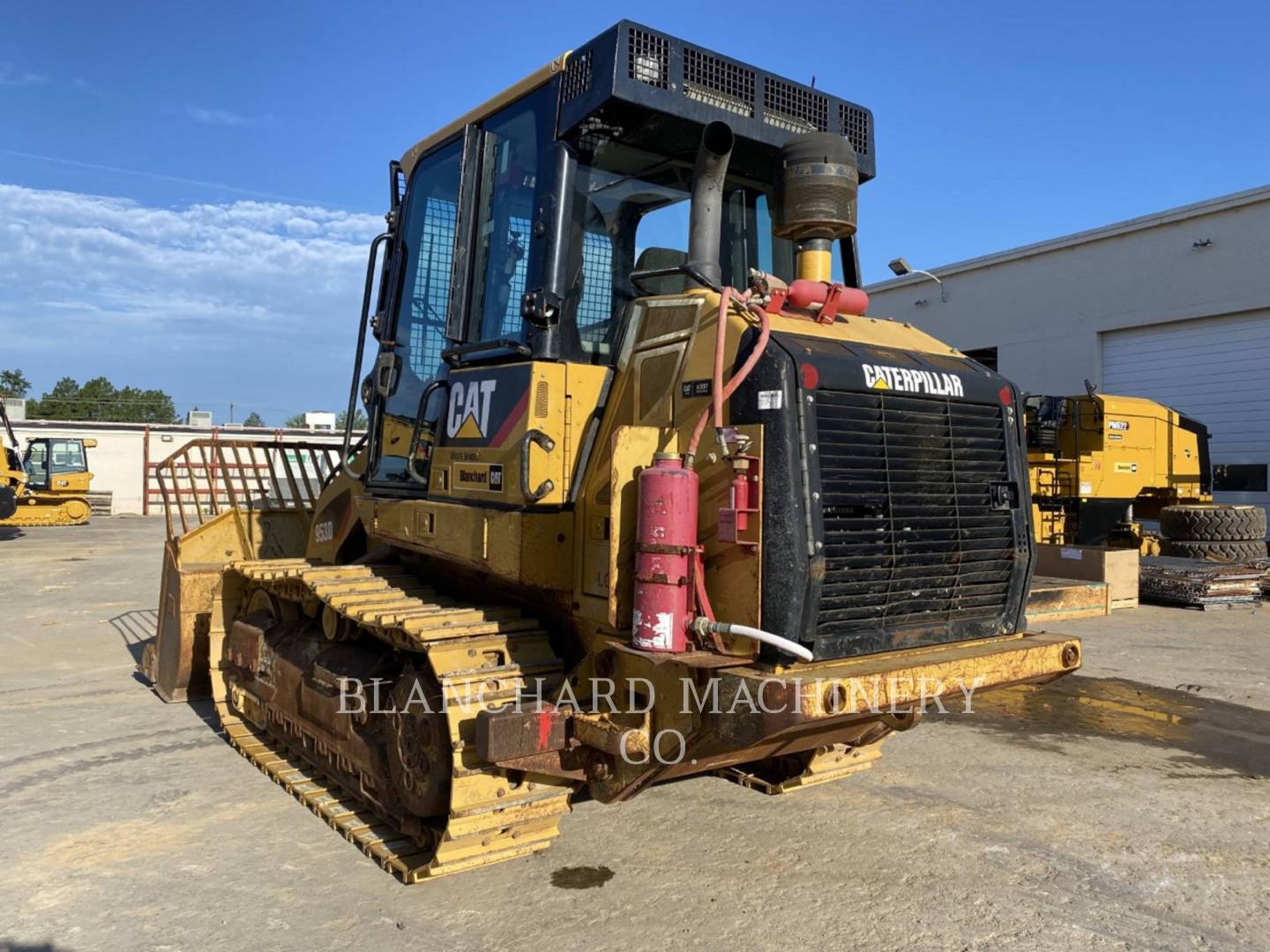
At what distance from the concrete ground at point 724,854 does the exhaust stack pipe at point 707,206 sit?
244 cm

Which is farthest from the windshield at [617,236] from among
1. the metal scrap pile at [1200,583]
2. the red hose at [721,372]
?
the metal scrap pile at [1200,583]

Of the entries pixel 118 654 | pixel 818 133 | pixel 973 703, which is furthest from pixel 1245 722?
pixel 118 654

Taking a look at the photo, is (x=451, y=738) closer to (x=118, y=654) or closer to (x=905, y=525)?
(x=905, y=525)

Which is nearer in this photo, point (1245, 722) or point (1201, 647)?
point (1245, 722)

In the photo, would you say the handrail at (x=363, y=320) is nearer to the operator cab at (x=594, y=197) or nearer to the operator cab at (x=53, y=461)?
the operator cab at (x=594, y=197)

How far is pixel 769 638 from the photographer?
3.25 metres

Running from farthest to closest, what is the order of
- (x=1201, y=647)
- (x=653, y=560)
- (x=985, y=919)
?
(x=1201, y=647) < (x=985, y=919) < (x=653, y=560)

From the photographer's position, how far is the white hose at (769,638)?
3244mm

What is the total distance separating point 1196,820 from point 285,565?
490 cm

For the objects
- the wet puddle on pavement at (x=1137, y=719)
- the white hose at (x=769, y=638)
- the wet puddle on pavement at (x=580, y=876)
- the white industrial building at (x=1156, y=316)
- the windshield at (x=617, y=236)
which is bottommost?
the wet puddle on pavement at (x=580, y=876)

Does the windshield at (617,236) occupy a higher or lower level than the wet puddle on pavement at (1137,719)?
higher

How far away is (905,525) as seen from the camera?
A: 12.1 feet

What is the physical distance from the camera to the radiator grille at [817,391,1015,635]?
3.51m

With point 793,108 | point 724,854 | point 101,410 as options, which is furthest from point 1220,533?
point 101,410
